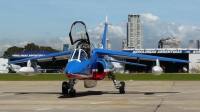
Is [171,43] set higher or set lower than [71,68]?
higher

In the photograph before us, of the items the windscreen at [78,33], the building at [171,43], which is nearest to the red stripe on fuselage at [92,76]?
the windscreen at [78,33]

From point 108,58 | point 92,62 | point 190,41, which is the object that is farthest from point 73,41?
point 190,41

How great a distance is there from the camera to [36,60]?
2352cm

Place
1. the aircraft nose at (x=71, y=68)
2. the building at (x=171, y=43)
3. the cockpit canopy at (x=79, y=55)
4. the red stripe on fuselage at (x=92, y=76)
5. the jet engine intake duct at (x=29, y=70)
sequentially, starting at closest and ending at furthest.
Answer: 1. the aircraft nose at (x=71, y=68)
2. the red stripe on fuselage at (x=92, y=76)
3. the cockpit canopy at (x=79, y=55)
4. the jet engine intake duct at (x=29, y=70)
5. the building at (x=171, y=43)

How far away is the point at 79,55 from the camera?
19.5 meters

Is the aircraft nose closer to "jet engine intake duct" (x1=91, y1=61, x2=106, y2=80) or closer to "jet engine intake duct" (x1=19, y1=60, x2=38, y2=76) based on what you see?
"jet engine intake duct" (x1=91, y1=61, x2=106, y2=80)

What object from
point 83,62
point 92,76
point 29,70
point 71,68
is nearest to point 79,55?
point 83,62

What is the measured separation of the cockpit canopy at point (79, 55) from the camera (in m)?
19.4

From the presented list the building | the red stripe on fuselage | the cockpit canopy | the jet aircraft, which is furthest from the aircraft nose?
the building

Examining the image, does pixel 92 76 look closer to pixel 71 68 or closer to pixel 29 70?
pixel 71 68

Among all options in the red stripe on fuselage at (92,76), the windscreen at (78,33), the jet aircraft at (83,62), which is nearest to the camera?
the red stripe on fuselage at (92,76)

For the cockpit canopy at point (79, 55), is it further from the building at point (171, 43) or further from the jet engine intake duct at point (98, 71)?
the building at point (171, 43)

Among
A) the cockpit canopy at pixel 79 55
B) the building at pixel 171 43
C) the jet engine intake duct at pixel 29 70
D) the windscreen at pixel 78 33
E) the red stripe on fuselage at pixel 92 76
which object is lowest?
the red stripe on fuselage at pixel 92 76

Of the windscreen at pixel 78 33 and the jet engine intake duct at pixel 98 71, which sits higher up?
the windscreen at pixel 78 33
